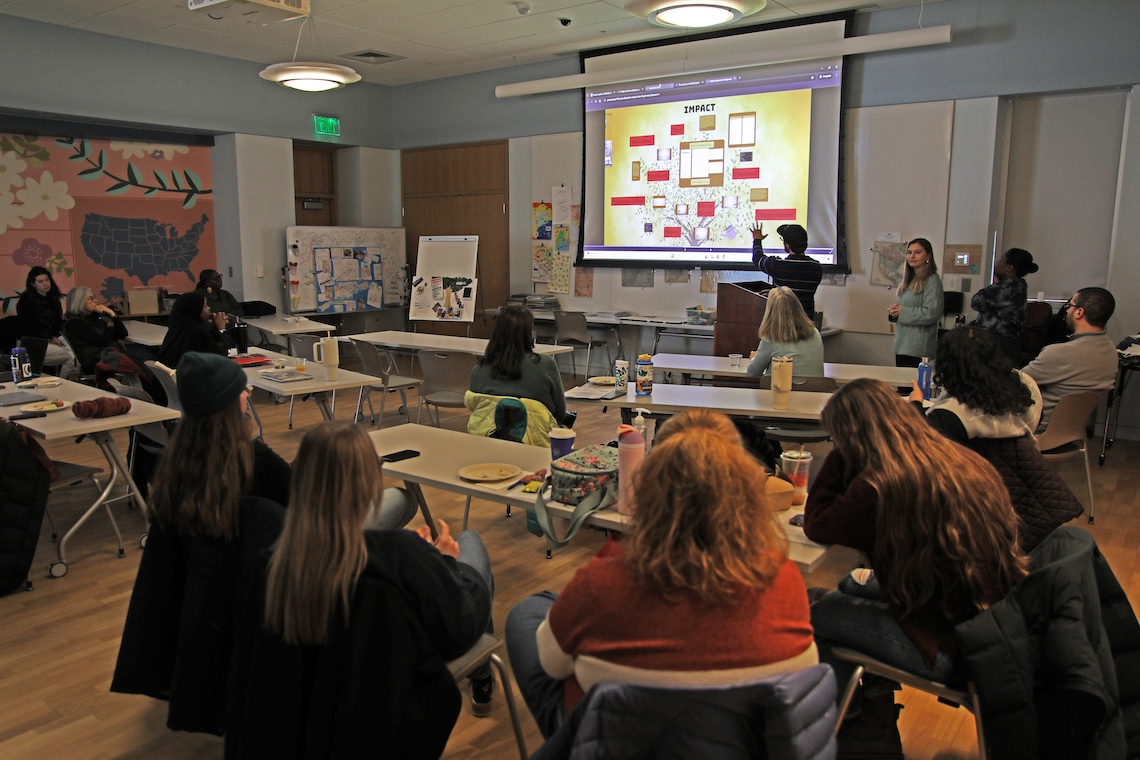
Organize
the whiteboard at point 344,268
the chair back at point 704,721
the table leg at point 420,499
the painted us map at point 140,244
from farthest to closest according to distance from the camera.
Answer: the whiteboard at point 344,268 < the painted us map at point 140,244 < the table leg at point 420,499 < the chair back at point 704,721

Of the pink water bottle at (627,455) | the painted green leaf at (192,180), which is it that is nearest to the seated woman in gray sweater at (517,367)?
the pink water bottle at (627,455)

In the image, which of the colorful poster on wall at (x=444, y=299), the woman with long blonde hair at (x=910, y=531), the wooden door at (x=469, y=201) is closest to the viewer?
the woman with long blonde hair at (x=910, y=531)

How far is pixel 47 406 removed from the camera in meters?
4.01

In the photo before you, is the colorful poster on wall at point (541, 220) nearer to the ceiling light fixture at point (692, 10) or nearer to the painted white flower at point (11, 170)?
the ceiling light fixture at point (692, 10)

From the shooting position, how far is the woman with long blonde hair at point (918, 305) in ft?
20.4

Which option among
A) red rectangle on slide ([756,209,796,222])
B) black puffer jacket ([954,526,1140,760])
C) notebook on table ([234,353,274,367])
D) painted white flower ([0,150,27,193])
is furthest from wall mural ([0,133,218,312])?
black puffer jacket ([954,526,1140,760])

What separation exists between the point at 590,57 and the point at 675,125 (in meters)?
1.22

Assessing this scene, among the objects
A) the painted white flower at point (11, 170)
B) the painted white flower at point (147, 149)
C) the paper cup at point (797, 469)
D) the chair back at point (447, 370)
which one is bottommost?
the chair back at point (447, 370)

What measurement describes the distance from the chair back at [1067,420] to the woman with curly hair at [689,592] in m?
3.20

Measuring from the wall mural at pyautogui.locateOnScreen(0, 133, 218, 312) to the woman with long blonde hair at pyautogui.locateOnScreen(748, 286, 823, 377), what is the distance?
22.7 feet

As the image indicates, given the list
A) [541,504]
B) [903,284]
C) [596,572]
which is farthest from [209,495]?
[903,284]

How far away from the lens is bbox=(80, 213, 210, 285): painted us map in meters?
8.27

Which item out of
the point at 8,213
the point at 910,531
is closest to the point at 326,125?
the point at 8,213

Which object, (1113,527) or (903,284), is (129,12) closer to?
(903,284)
